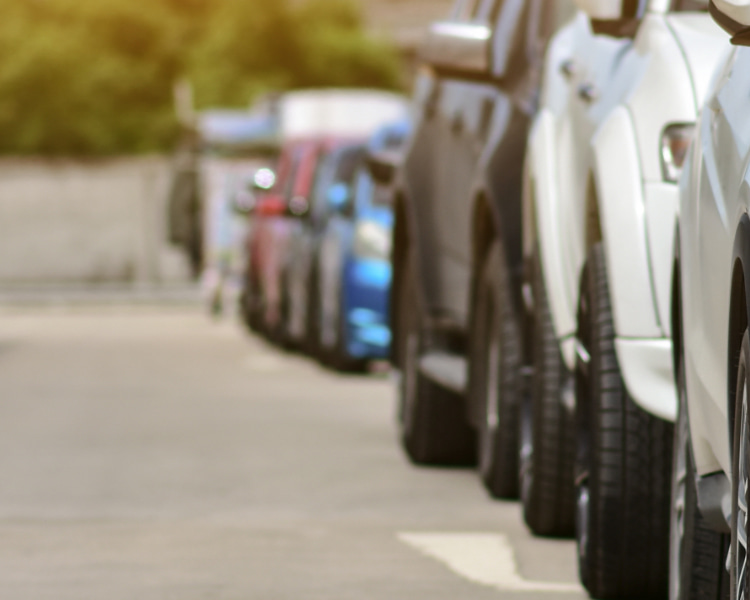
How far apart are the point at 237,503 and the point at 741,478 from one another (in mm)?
4921

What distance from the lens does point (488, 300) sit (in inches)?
369

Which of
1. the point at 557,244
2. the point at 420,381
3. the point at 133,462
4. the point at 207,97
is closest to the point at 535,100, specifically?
the point at 557,244

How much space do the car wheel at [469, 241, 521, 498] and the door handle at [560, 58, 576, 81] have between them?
0.94 m

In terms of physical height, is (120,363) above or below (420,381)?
below

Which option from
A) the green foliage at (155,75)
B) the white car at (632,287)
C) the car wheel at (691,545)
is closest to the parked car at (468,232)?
the white car at (632,287)

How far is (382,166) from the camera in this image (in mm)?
12977

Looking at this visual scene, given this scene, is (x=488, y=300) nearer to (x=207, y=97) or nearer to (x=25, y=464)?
(x=25, y=464)

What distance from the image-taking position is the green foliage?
78.5 meters

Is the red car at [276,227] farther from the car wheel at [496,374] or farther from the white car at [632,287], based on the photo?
the white car at [632,287]

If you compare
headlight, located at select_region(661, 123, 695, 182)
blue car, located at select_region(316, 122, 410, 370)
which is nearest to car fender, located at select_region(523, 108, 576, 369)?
headlight, located at select_region(661, 123, 695, 182)

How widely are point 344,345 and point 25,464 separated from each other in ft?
23.0

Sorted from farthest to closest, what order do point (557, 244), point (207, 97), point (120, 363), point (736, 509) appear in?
point (207, 97) → point (120, 363) → point (557, 244) → point (736, 509)

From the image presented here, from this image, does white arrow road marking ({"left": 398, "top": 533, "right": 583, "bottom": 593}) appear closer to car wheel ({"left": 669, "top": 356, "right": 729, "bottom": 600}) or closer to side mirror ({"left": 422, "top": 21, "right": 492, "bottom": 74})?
car wheel ({"left": 669, "top": 356, "right": 729, "bottom": 600})

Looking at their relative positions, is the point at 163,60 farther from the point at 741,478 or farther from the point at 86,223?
the point at 741,478
